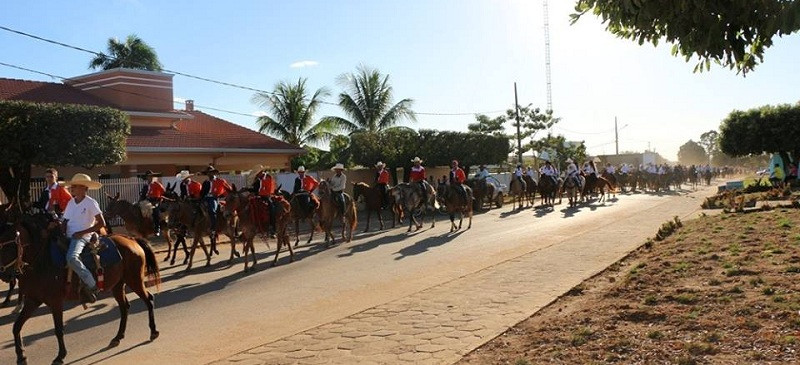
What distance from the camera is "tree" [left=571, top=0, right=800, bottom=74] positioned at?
5543 mm

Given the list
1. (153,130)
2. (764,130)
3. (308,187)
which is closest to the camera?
(308,187)

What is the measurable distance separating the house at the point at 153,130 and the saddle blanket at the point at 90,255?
17.2 m

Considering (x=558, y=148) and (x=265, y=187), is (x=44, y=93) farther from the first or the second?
(x=558, y=148)

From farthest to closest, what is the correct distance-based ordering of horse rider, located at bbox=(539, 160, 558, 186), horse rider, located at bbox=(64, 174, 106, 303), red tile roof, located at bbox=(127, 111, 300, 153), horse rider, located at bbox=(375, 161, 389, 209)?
horse rider, located at bbox=(539, 160, 558, 186) < red tile roof, located at bbox=(127, 111, 300, 153) < horse rider, located at bbox=(375, 161, 389, 209) < horse rider, located at bbox=(64, 174, 106, 303)

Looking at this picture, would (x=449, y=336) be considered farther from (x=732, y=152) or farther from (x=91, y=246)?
(x=732, y=152)

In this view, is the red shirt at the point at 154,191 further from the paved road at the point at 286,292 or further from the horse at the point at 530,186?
the horse at the point at 530,186

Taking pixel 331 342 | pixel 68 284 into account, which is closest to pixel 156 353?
pixel 68 284

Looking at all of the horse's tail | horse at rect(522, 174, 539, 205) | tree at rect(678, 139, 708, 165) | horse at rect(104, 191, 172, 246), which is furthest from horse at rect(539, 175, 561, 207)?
tree at rect(678, 139, 708, 165)

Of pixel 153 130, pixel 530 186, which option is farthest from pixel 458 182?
pixel 153 130

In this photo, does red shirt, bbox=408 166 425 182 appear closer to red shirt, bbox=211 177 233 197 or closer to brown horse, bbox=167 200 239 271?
red shirt, bbox=211 177 233 197

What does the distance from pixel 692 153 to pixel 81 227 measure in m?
178

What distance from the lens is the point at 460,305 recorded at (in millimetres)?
9391

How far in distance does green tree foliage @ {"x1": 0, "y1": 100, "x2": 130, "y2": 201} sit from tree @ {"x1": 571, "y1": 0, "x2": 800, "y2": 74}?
17.1 metres

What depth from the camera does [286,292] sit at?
1128cm
